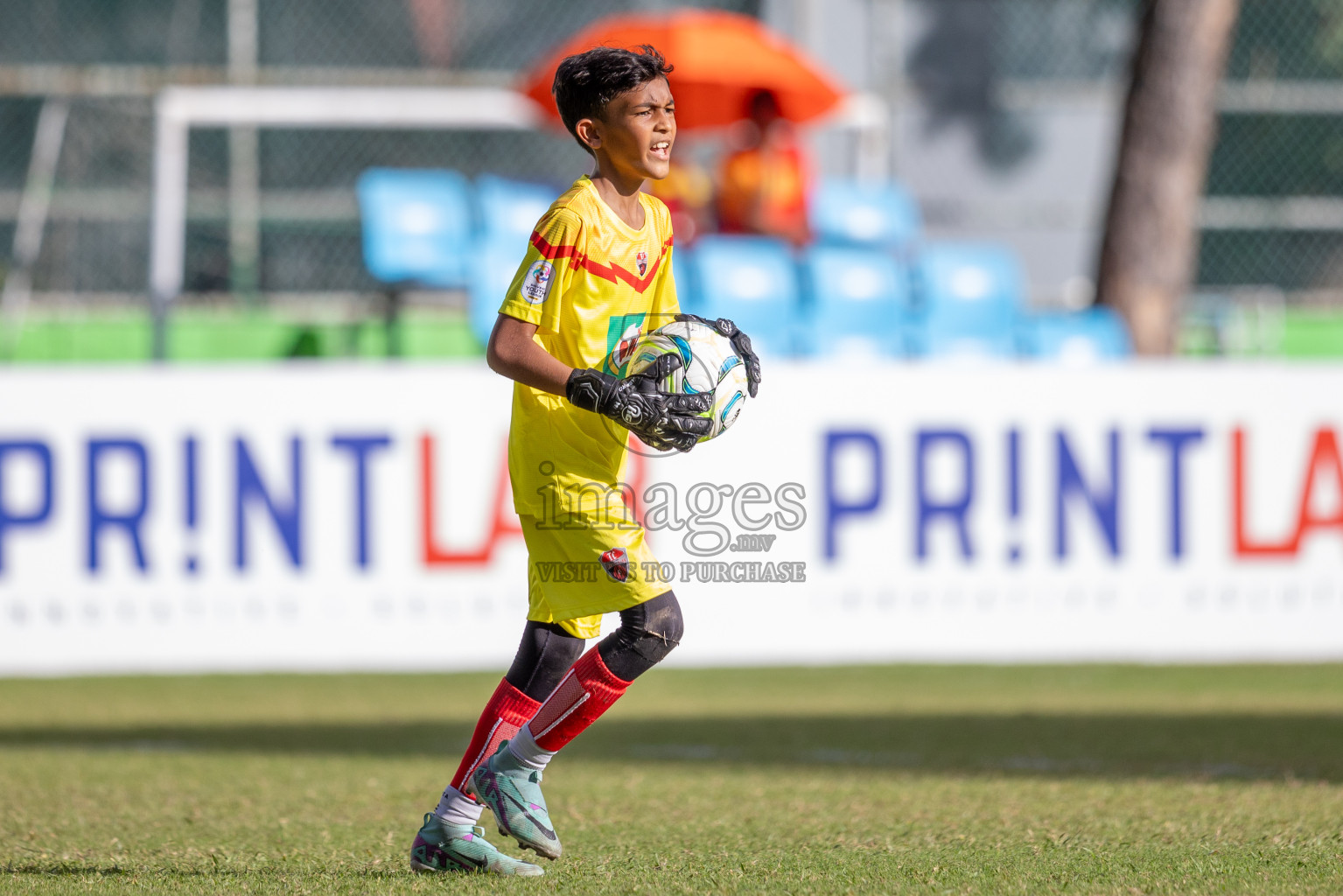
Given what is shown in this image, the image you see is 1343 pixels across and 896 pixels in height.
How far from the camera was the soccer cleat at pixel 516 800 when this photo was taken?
3.92 meters

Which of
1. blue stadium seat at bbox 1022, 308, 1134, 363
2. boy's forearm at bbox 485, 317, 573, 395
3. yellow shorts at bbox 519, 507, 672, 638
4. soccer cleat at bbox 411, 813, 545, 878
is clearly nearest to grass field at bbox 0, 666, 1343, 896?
soccer cleat at bbox 411, 813, 545, 878

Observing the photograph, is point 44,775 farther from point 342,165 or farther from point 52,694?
point 342,165

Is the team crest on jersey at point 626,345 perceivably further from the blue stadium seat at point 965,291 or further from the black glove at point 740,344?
the blue stadium seat at point 965,291

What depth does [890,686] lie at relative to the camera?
8.12m

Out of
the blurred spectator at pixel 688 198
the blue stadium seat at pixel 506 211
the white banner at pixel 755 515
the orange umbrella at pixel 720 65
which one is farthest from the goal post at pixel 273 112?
the white banner at pixel 755 515

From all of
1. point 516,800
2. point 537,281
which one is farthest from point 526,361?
point 516,800

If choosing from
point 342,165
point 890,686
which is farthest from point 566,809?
point 342,165

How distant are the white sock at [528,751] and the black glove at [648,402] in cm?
76

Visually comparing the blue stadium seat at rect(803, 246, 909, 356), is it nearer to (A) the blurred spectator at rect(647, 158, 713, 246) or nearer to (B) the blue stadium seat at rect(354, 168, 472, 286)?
(A) the blurred spectator at rect(647, 158, 713, 246)

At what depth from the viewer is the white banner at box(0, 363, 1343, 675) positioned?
8086mm

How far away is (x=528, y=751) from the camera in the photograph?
156 inches

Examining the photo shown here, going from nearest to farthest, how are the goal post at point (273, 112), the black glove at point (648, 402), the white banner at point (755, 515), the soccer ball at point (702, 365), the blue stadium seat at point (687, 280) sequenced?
1. the black glove at point (648, 402)
2. the soccer ball at point (702, 365)
3. the white banner at point (755, 515)
4. the blue stadium seat at point (687, 280)
5. the goal post at point (273, 112)

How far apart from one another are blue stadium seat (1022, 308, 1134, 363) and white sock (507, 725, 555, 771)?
25.5 feet

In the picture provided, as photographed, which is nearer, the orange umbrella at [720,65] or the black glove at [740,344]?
the black glove at [740,344]
